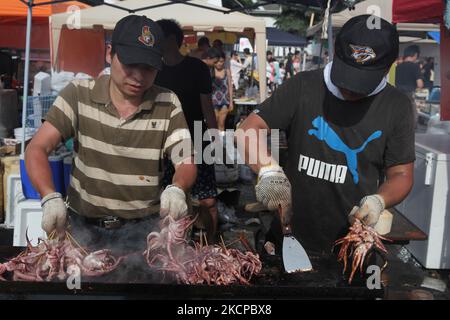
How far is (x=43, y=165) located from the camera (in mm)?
2531

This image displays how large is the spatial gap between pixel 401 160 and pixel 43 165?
6.06 feet

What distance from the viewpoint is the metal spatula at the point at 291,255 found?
7.70 feet

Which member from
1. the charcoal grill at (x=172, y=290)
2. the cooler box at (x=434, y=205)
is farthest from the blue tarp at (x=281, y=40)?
the charcoal grill at (x=172, y=290)

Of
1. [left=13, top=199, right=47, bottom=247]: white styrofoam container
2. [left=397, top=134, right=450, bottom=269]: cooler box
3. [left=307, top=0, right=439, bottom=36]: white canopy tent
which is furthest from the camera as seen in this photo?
[left=307, top=0, right=439, bottom=36]: white canopy tent

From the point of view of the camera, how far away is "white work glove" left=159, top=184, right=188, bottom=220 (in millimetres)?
2367

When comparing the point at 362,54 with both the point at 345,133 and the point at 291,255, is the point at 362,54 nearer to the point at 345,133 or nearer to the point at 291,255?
the point at 345,133

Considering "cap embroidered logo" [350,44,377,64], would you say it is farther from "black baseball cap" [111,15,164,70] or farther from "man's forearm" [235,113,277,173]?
"black baseball cap" [111,15,164,70]

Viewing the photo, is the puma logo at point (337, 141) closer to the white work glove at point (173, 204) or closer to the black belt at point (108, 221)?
the white work glove at point (173, 204)

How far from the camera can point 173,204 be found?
2363 millimetres

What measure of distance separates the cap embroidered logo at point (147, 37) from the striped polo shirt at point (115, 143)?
12.0 inches

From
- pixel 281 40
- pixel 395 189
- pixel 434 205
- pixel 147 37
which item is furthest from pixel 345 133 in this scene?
pixel 281 40

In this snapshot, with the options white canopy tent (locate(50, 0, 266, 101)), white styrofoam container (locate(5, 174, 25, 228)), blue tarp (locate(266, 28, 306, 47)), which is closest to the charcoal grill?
white styrofoam container (locate(5, 174, 25, 228))

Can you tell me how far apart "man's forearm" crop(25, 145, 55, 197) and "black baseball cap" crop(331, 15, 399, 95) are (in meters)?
1.53
